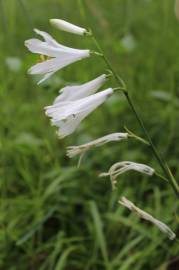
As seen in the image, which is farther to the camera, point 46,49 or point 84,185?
point 84,185

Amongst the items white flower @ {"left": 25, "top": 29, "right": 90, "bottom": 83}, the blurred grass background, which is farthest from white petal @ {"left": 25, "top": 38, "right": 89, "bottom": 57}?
the blurred grass background

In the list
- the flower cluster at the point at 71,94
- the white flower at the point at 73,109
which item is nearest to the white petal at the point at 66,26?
the flower cluster at the point at 71,94

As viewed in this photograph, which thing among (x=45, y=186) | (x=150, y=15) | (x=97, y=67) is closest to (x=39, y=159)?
(x=45, y=186)

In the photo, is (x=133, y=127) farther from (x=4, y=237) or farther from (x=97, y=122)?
(x=4, y=237)

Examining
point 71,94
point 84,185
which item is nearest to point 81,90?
point 71,94

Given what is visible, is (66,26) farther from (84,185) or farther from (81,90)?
(84,185)

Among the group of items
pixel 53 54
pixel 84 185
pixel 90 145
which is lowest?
pixel 84 185

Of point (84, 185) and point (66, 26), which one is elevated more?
point (66, 26)
